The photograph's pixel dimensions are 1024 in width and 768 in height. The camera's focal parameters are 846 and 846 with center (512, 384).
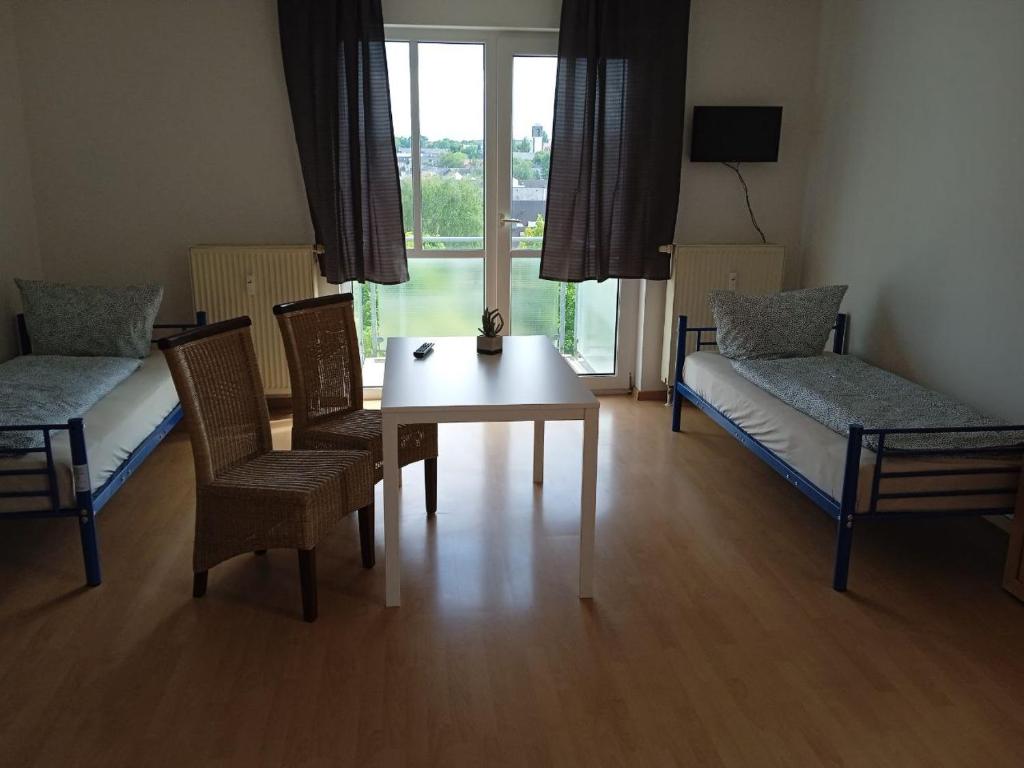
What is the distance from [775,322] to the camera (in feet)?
14.2

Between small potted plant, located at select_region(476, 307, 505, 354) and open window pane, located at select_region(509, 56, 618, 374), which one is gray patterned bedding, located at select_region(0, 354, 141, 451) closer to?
small potted plant, located at select_region(476, 307, 505, 354)

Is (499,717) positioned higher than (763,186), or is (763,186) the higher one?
(763,186)

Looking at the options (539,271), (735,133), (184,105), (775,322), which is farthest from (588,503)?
(184,105)

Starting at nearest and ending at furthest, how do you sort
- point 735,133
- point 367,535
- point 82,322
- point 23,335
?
point 367,535 < point 82,322 < point 23,335 < point 735,133

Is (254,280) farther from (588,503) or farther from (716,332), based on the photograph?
(588,503)

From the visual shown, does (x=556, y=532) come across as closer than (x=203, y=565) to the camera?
No

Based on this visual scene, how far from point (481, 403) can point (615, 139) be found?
2655mm

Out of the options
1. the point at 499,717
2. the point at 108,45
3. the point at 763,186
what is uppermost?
the point at 108,45

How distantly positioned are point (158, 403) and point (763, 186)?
143 inches

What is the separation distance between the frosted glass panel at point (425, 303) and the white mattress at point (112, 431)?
1321 mm

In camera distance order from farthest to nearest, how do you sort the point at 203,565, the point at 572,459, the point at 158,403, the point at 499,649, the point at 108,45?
1. the point at 108,45
2. the point at 572,459
3. the point at 158,403
4. the point at 203,565
5. the point at 499,649

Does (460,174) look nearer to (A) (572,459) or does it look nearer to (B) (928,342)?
(A) (572,459)

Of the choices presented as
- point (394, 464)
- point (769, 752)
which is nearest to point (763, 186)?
point (394, 464)

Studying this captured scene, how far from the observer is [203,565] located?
2.82 metres
